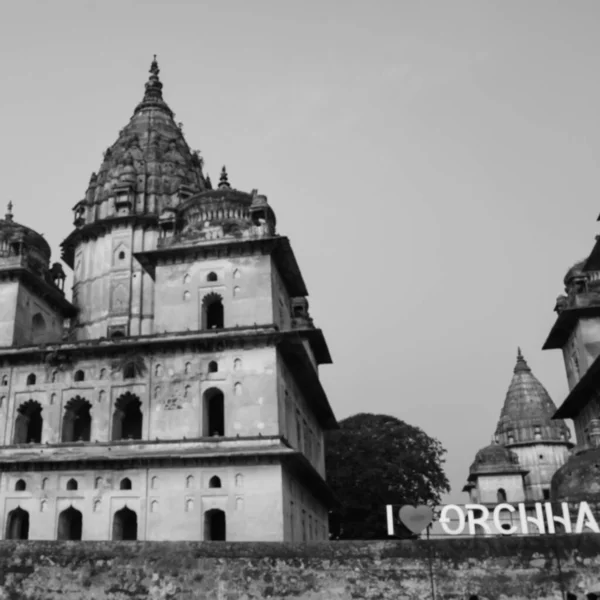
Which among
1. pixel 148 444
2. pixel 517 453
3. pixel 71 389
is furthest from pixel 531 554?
pixel 517 453

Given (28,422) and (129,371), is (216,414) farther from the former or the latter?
(28,422)

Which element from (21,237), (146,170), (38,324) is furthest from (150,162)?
(38,324)

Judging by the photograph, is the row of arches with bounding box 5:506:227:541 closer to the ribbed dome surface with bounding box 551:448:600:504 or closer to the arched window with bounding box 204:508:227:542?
the arched window with bounding box 204:508:227:542

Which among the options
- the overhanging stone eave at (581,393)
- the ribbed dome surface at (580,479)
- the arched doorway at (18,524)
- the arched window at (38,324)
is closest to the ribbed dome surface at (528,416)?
the overhanging stone eave at (581,393)

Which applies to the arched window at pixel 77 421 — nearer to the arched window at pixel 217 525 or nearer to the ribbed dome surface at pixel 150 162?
the arched window at pixel 217 525

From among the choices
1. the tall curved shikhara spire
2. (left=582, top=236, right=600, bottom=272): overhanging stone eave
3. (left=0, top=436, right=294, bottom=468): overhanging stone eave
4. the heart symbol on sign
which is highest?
the tall curved shikhara spire

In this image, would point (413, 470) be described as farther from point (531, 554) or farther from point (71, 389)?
point (531, 554)

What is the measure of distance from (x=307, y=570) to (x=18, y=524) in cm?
1560

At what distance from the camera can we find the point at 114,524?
26859 mm

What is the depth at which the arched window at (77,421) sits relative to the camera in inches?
1152

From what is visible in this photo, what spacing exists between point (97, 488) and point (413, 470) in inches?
1006

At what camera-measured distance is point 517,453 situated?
2259 inches

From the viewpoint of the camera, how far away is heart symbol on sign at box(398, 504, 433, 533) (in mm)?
16547

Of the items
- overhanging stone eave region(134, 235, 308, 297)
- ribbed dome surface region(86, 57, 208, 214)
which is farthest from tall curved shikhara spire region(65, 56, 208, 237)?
overhanging stone eave region(134, 235, 308, 297)
